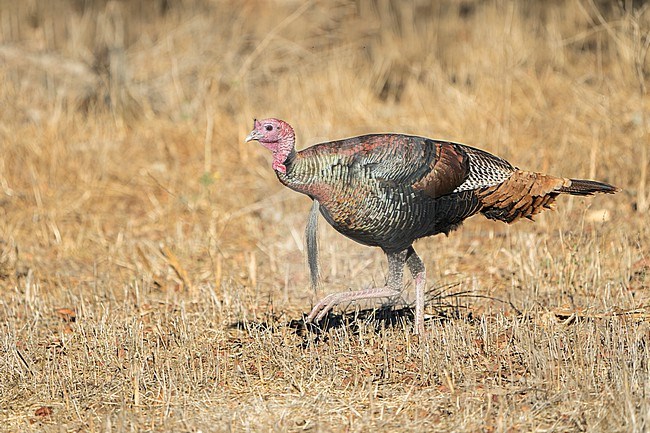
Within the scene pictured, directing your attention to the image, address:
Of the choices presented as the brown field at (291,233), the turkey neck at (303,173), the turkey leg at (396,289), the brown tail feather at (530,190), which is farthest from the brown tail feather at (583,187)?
the turkey neck at (303,173)

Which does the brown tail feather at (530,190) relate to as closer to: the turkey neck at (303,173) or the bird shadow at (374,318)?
the bird shadow at (374,318)

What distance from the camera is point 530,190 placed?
4.95m

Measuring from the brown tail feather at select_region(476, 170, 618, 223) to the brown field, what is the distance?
617mm

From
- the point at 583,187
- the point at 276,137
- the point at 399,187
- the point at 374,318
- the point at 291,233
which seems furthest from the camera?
the point at 291,233

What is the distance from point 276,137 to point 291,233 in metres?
2.94

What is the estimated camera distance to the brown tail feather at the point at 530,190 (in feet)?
16.1

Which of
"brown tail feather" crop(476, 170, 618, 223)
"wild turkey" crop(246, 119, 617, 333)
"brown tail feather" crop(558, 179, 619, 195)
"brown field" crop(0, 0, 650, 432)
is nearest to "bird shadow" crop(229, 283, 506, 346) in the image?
"brown field" crop(0, 0, 650, 432)

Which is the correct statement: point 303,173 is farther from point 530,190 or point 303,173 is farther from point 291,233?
point 291,233

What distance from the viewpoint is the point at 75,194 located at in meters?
8.39

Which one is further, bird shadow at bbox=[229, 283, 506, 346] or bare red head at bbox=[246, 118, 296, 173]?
bird shadow at bbox=[229, 283, 506, 346]

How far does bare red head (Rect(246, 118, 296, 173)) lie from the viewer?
4453 millimetres

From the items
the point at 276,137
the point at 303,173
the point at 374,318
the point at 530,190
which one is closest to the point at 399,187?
the point at 303,173

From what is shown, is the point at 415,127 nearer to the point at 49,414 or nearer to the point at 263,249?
the point at 263,249

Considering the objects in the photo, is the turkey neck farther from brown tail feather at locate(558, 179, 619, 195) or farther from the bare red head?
brown tail feather at locate(558, 179, 619, 195)
